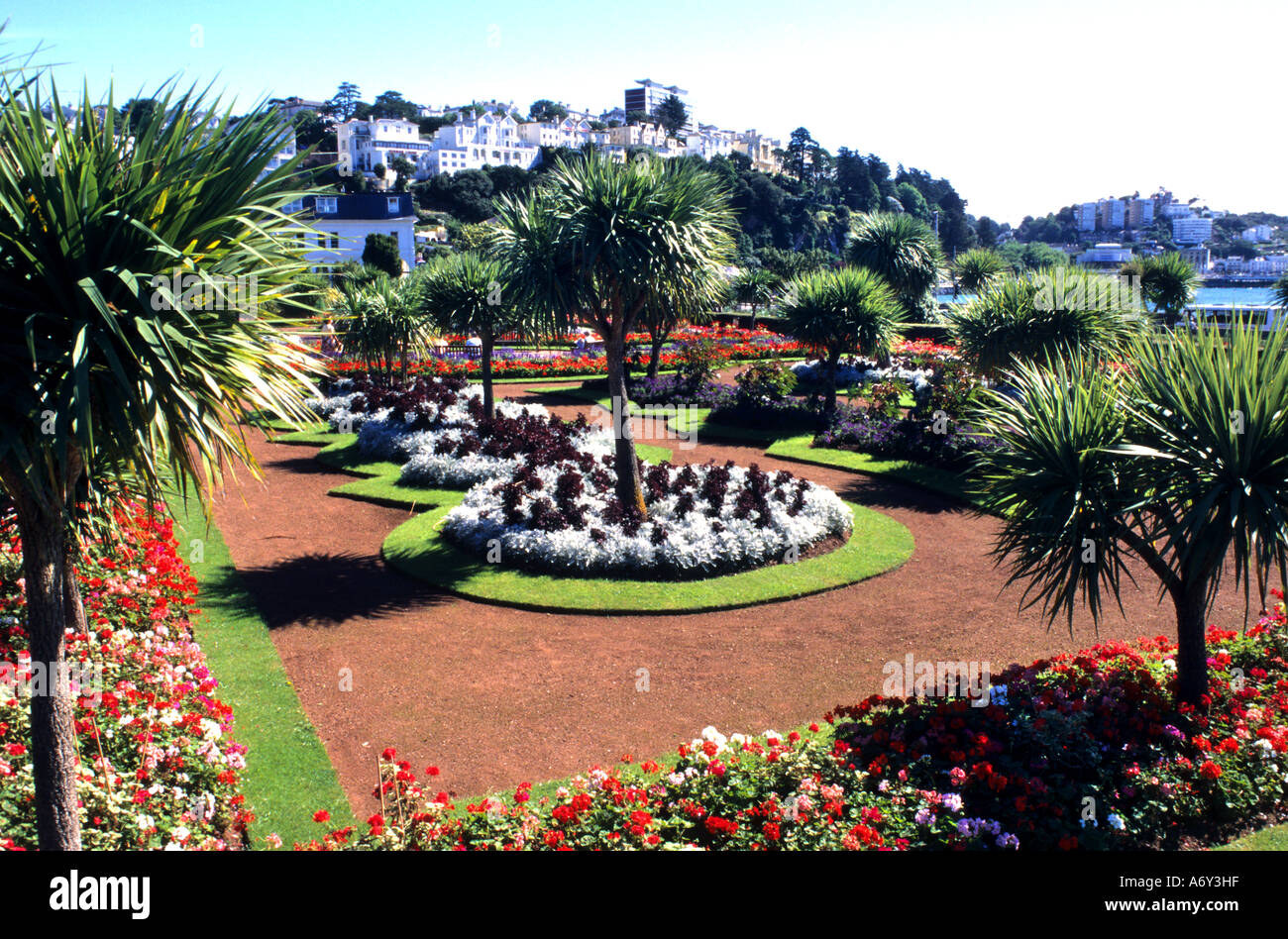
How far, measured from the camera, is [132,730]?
671 centimetres

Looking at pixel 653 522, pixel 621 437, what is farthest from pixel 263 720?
pixel 621 437

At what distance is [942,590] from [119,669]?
9.18 meters

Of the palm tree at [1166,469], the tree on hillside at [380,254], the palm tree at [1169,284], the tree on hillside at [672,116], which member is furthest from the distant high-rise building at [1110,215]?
the palm tree at [1166,469]

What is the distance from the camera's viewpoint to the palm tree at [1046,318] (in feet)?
57.6

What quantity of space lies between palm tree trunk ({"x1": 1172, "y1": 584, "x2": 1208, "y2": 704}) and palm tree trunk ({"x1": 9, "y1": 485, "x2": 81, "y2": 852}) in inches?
305

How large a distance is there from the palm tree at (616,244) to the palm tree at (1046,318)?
7267mm

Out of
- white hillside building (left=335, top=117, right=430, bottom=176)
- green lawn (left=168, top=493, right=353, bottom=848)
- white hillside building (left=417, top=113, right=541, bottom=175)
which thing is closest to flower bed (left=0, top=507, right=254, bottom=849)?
green lawn (left=168, top=493, right=353, bottom=848)

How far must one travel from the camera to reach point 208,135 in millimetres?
5055

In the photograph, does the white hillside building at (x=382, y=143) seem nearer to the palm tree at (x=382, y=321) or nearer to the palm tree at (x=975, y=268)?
the palm tree at (x=975, y=268)

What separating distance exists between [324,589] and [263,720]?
379cm

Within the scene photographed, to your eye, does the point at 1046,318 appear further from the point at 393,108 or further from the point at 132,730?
the point at 393,108

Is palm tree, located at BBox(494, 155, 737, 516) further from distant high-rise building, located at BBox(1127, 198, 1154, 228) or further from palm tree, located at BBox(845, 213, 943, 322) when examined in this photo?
distant high-rise building, located at BBox(1127, 198, 1154, 228)

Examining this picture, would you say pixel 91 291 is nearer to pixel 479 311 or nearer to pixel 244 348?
pixel 244 348
